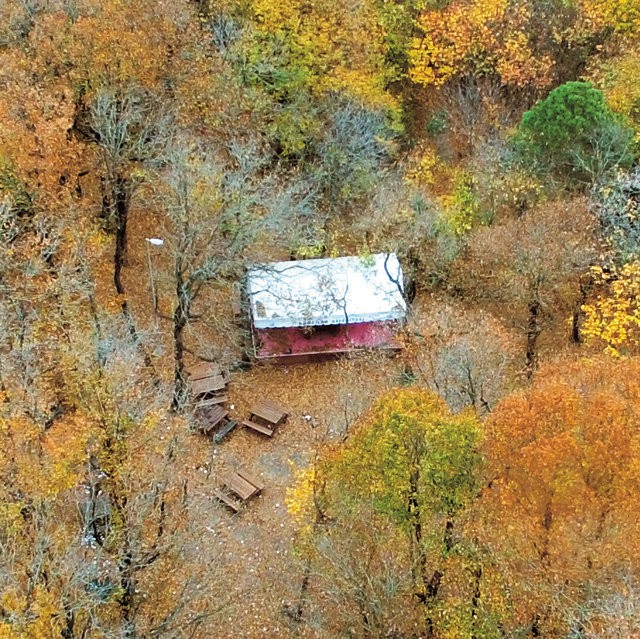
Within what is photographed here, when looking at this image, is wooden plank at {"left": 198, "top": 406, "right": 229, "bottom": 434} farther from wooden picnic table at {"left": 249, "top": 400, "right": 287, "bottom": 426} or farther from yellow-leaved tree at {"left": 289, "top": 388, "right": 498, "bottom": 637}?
yellow-leaved tree at {"left": 289, "top": 388, "right": 498, "bottom": 637}

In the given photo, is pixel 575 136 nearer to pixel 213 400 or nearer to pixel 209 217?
pixel 209 217

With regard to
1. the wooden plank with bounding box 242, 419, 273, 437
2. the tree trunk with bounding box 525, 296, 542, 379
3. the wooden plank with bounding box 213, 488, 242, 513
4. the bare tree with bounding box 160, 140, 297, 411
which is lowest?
the wooden plank with bounding box 213, 488, 242, 513

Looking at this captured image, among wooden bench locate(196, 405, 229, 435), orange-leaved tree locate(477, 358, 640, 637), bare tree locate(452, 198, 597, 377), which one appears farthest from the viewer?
wooden bench locate(196, 405, 229, 435)

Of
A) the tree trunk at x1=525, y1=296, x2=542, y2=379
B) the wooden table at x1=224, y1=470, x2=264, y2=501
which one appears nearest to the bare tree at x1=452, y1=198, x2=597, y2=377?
the tree trunk at x1=525, y1=296, x2=542, y2=379

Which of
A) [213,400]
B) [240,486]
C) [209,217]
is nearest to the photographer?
[240,486]

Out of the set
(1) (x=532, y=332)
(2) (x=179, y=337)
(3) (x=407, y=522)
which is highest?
(2) (x=179, y=337)

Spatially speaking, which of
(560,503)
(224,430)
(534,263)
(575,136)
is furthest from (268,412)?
(575,136)

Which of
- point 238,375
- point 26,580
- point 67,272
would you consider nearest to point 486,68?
point 238,375
